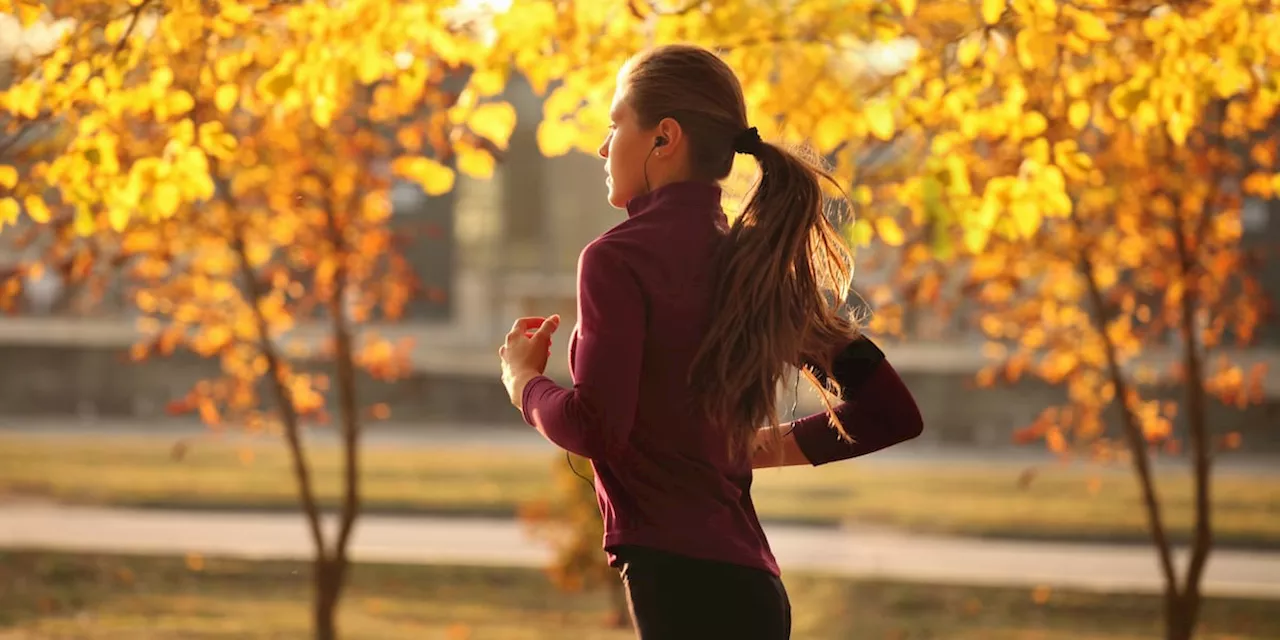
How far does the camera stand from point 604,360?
74.1 inches

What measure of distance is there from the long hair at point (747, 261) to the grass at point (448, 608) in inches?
244

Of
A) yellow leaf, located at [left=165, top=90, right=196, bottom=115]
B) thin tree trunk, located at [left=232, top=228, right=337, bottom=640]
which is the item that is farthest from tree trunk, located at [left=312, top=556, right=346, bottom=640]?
yellow leaf, located at [left=165, top=90, right=196, bottom=115]

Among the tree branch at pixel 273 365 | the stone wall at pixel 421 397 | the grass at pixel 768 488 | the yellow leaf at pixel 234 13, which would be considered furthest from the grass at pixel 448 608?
the stone wall at pixel 421 397

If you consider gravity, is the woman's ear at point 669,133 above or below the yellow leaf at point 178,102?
above

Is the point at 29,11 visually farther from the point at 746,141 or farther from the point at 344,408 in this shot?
the point at 344,408

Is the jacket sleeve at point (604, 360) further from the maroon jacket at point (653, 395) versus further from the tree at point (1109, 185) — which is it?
the tree at point (1109, 185)

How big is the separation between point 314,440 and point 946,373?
7603 millimetres

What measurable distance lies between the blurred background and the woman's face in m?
3.06

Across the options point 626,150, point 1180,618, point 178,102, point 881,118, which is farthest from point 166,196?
point 1180,618

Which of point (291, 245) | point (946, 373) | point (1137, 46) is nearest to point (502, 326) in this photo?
point (946, 373)

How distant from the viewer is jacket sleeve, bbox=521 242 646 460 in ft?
6.17

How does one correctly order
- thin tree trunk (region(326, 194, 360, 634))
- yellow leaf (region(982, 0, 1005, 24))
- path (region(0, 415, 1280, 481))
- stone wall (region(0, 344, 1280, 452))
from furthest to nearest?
stone wall (region(0, 344, 1280, 452)) → path (region(0, 415, 1280, 481)) → thin tree trunk (region(326, 194, 360, 634)) → yellow leaf (region(982, 0, 1005, 24))

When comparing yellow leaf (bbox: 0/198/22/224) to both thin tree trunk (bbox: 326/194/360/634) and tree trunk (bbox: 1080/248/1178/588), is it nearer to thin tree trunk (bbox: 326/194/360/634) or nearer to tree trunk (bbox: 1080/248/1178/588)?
thin tree trunk (bbox: 326/194/360/634)

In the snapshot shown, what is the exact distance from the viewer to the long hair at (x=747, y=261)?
1.97 metres
